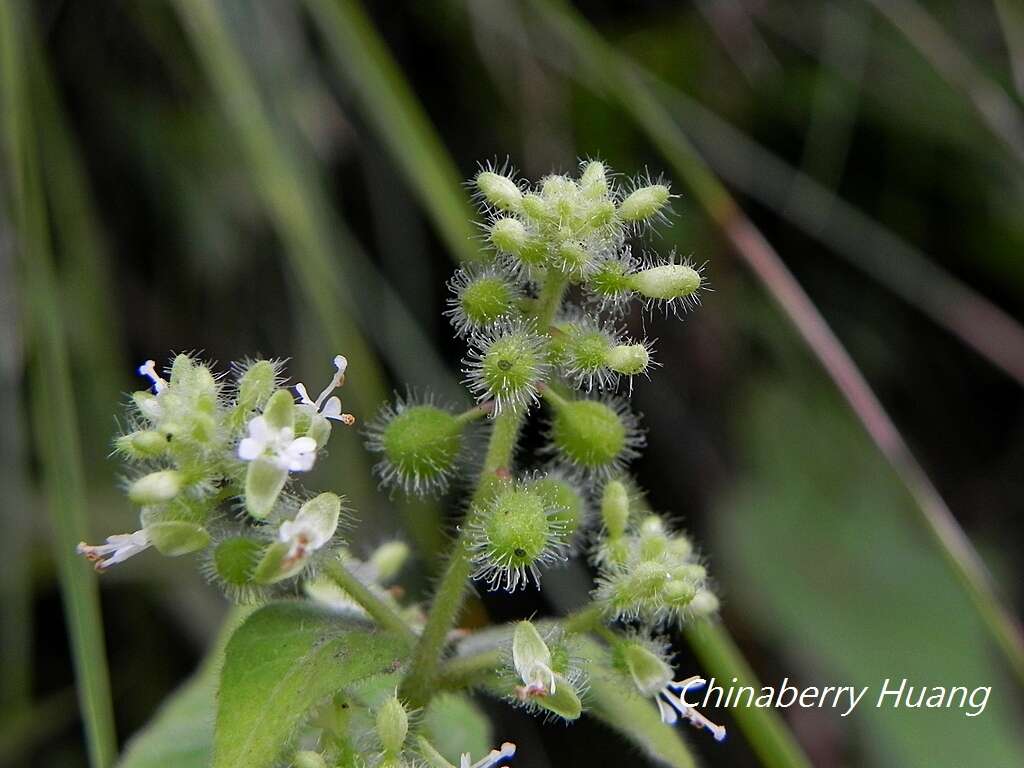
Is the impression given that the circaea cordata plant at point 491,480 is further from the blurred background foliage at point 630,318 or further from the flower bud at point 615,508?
the blurred background foliage at point 630,318

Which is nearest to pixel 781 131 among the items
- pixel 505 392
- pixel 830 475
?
pixel 830 475

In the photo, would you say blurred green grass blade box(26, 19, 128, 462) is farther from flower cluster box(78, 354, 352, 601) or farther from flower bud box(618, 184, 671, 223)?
flower bud box(618, 184, 671, 223)

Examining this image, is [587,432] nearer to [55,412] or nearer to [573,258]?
[573,258]

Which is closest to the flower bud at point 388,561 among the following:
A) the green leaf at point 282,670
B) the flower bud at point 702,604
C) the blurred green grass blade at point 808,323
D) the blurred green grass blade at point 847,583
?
the green leaf at point 282,670

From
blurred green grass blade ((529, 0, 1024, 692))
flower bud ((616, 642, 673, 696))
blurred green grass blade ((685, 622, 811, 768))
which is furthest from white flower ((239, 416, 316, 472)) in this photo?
blurred green grass blade ((529, 0, 1024, 692))

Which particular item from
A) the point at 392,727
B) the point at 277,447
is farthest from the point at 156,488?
the point at 392,727

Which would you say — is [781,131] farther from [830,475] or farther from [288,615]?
[288,615]
